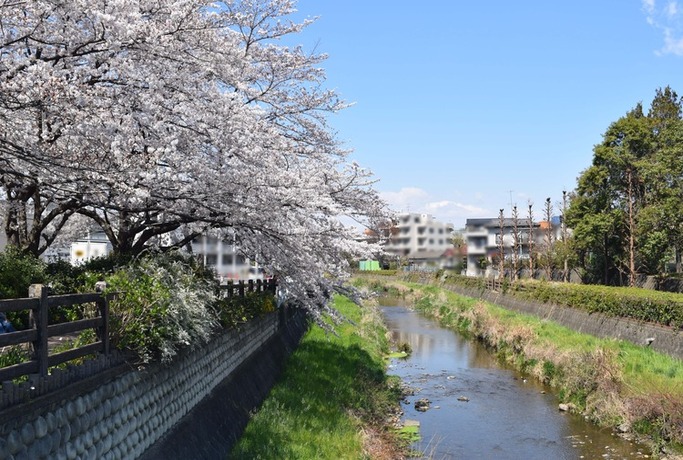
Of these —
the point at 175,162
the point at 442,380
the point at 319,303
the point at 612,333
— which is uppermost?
the point at 175,162

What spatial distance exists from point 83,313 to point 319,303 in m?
7.83

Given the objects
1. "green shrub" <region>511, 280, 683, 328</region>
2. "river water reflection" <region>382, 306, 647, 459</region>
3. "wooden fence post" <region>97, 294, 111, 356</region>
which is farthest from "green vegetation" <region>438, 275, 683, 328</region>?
"wooden fence post" <region>97, 294, 111, 356</region>

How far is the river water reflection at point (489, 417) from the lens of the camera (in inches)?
601

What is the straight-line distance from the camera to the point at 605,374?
18172mm

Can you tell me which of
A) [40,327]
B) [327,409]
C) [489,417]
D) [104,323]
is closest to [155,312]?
[104,323]

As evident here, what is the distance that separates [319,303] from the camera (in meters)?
16.1

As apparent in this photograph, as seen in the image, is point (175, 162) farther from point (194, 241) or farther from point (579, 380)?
point (579, 380)

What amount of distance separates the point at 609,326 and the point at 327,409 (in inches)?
604

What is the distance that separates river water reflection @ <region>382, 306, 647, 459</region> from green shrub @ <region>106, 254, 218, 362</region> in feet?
22.8

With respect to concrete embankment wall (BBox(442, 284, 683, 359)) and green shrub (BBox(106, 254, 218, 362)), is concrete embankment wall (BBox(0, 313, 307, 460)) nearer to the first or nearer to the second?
green shrub (BBox(106, 254, 218, 362))

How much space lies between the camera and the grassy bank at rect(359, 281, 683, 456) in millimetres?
15172

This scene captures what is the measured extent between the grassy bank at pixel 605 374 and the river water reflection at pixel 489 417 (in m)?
0.50

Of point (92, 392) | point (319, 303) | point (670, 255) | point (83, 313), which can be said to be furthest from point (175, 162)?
point (670, 255)

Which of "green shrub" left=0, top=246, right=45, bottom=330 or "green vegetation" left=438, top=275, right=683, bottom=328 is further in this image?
"green vegetation" left=438, top=275, right=683, bottom=328
